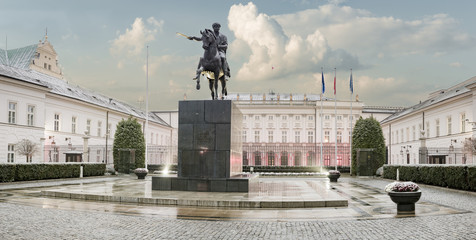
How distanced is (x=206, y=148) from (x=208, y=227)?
22.8 ft

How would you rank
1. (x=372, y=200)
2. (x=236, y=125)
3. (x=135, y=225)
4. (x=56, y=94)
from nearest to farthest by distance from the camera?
(x=135, y=225)
(x=372, y=200)
(x=236, y=125)
(x=56, y=94)

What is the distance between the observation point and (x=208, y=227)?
10.3 metres

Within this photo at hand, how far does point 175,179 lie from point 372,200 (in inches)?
293

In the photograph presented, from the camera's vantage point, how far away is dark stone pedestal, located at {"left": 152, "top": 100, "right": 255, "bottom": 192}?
16984 mm

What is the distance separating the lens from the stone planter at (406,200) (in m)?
13.0

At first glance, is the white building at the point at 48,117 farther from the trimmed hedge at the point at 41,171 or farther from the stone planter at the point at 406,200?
the stone planter at the point at 406,200

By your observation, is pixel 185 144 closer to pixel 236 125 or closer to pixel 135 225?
pixel 236 125

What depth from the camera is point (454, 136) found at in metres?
47.1

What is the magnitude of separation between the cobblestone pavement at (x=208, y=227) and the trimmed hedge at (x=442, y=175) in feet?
31.6

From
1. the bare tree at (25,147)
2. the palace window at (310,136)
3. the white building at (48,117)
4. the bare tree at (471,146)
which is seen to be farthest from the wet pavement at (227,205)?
the palace window at (310,136)

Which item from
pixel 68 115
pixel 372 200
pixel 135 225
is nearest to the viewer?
pixel 135 225

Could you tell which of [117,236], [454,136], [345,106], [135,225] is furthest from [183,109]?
[345,106]

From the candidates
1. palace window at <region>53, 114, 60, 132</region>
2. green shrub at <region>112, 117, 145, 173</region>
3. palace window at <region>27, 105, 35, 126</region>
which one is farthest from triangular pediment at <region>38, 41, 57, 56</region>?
green shrub at <region>112, 117, 145, 173</region>

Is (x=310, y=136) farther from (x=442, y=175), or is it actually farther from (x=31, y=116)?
(x=442, y=175)
